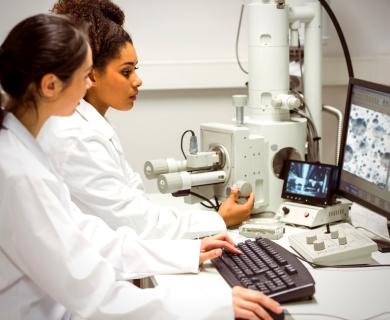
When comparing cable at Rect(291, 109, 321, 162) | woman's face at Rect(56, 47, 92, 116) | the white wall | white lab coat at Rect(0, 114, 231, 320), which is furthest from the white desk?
the white wall

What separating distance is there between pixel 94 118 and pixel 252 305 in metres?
0.75

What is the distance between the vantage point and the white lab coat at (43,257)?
102 cm

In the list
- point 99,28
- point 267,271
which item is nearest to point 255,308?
point 267,271

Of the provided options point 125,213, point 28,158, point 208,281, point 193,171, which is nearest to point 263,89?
point 193,171

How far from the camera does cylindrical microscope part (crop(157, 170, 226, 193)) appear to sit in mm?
1727

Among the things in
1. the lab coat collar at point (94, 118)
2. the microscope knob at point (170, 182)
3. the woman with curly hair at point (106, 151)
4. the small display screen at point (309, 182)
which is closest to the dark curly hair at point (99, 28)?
the woman with curly hair at point (106, 151)

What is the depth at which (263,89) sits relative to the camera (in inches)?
74.2

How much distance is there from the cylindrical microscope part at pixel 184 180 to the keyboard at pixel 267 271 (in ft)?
1.24

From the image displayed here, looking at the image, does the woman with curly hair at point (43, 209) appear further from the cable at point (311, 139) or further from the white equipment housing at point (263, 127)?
the cable at point (311, 139)

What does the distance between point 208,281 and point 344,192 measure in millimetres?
591

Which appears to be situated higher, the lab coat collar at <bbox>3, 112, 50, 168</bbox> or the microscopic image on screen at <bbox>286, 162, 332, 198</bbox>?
the lab coat collar at <bbox>3, 112, 50, 168</bbox>

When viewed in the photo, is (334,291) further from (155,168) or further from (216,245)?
(155,168)

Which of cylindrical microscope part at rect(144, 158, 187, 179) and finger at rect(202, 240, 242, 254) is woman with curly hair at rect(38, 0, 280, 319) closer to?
cylindrical microscope part at rect(144, 158, 187, 179)

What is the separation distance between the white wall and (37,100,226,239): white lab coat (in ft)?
3.30
